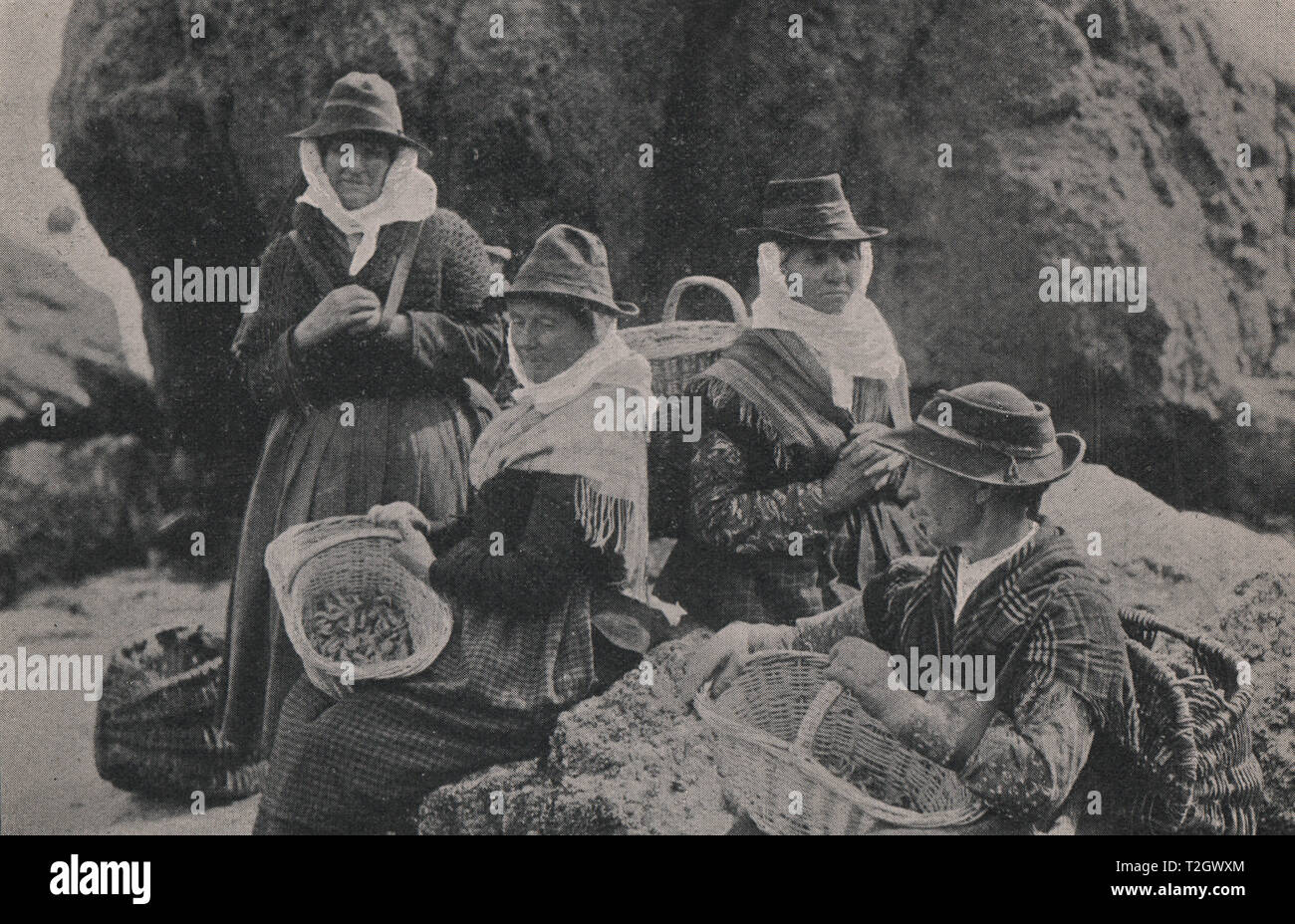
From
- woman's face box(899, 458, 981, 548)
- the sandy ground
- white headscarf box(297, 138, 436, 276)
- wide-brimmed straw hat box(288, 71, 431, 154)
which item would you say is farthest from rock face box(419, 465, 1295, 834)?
wide-brimmed straw hat box(288, 71, 431, 154)

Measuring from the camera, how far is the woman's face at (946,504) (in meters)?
6.46

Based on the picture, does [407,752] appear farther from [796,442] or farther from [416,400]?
[796,442]

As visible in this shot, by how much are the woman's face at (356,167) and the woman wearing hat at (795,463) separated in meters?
1.31

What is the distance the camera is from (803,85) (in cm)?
726

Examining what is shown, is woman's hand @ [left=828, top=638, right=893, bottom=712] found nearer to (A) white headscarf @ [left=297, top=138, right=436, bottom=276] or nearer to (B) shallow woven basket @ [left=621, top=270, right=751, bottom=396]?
(B) shallow woven basket @ [left=621, top=270, right=751, bottom=396]

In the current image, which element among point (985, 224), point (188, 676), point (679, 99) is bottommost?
point (188, 676)

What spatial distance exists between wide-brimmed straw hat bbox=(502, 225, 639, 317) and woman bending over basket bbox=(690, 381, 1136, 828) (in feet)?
3.59

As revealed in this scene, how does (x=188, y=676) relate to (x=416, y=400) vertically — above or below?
below

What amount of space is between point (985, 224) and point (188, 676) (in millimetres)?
3251

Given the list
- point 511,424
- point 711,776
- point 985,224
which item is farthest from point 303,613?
point 985,224

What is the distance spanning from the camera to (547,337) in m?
6.79

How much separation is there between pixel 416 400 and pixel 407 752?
1.21m

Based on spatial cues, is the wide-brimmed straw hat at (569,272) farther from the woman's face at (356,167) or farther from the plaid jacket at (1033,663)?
the plaid jacket at (1033,663)
